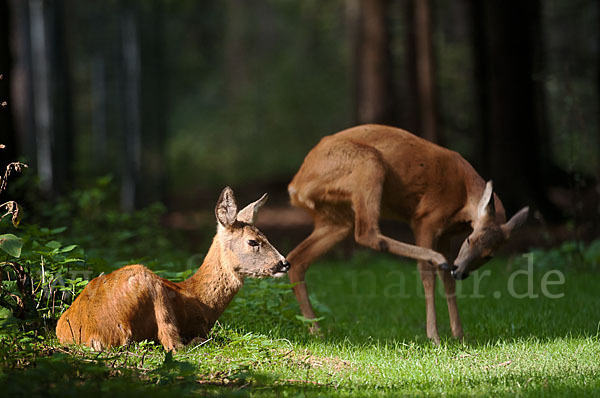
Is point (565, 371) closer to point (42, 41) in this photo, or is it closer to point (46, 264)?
point (46, 264)

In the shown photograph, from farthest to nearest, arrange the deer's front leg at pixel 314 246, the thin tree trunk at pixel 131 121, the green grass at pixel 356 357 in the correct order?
the thin tree trunk at pixel 131 121 < the deer's front leg at pixel 314 246 < the green grass at pixel 356 357

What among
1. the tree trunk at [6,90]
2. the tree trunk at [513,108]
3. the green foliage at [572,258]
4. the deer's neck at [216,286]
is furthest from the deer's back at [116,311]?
the tree trunk at [513,108]

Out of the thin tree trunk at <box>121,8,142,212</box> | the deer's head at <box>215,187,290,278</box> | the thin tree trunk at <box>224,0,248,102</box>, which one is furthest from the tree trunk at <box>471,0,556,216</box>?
the thin tree trunk at <box>224,0,248,102</box>

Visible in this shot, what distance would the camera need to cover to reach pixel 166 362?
4570 millimetres

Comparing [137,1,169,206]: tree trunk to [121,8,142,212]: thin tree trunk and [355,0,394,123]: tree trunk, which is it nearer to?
[121,8,142,212]: thin tree trunk

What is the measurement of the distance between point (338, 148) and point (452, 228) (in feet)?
4.22

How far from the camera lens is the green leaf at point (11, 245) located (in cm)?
495

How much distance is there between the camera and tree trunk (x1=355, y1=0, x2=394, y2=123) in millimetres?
16344

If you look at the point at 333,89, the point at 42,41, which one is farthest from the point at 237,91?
the point at 42,41

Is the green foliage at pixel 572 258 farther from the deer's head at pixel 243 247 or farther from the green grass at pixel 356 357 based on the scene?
the deer's head at pixel 243 247

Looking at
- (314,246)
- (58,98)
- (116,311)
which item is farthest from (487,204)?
(58,98)

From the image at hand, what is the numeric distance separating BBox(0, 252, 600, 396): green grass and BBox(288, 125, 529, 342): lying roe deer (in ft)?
1.46

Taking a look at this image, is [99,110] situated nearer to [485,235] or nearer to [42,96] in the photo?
[42,96]

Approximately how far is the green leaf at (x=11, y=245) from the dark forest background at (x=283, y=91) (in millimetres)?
3526
